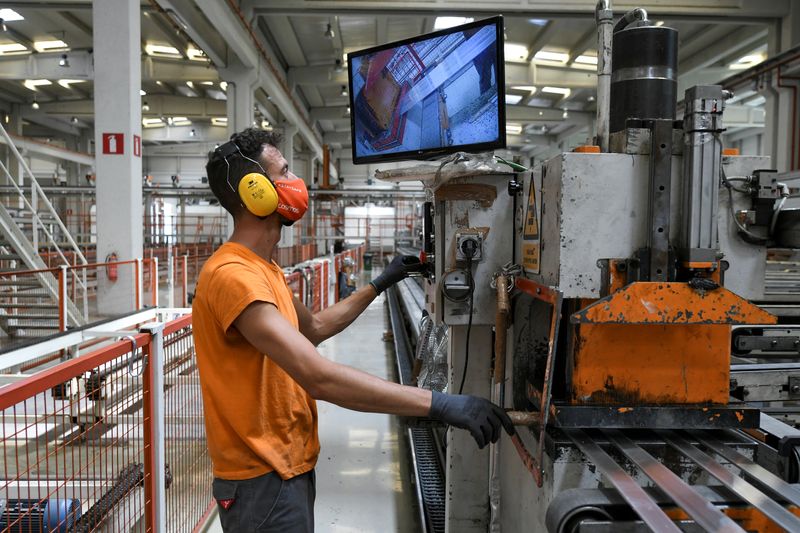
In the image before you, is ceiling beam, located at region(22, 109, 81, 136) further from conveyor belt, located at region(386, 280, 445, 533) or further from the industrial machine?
the industrial machine

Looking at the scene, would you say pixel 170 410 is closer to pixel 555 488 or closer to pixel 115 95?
pixel 555 488

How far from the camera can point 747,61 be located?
37.7 ft

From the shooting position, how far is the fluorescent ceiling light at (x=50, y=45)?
11.2 metres

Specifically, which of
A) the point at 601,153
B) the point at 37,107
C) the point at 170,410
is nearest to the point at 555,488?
the point at 601,153

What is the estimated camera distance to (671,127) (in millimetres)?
1400

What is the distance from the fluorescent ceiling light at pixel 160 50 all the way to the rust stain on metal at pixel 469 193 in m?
11.5

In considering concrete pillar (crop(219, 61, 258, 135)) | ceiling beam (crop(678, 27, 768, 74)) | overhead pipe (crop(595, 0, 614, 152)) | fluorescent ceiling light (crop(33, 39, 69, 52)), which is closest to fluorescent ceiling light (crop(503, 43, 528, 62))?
ceiling beam (crop(678, 27, 768, 74))

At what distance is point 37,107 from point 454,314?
17934mm

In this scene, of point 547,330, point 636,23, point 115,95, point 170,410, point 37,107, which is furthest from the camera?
point 37,107

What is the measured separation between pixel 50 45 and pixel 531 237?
522 inches

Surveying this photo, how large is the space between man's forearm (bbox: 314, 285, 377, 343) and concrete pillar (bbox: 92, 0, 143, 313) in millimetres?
4675

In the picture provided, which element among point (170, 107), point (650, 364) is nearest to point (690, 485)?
point (650, 364)

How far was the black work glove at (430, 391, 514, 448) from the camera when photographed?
4.30ft

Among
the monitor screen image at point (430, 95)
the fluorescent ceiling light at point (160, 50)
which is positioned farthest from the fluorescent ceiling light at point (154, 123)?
the monitor screen image at point (430, 95)
